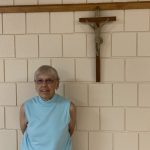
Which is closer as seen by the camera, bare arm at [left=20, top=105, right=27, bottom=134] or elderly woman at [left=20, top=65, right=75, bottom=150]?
elderly woman at [left=20, top=65, right=75, bottom=150]

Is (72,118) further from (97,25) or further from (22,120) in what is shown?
(97,25)

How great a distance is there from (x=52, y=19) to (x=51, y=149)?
759 millimetres

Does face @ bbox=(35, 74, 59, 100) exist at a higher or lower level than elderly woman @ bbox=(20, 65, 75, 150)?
higher

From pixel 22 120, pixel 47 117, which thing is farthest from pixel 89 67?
pixel 22 120

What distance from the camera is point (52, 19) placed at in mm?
1805

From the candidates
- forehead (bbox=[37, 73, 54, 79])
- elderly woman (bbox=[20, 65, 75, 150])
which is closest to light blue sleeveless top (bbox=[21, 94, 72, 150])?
elderly woman (bbox=[20, 65, 75, 150])

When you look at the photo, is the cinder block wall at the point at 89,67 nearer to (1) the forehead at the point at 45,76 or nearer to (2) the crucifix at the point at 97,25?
(2) the crucifix at the point at 97,25

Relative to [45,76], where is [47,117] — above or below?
below

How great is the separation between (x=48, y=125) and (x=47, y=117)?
0.14 feet

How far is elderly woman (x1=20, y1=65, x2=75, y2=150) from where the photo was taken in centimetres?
163

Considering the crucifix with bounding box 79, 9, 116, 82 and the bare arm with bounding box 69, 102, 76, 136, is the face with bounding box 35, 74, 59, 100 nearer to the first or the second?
the bare arm with bounding box 69, 102, 76, 136

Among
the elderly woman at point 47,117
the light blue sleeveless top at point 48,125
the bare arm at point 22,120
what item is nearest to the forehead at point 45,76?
the elderly woman at point 47,117

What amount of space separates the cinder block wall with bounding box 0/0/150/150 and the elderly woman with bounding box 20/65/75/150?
0.17 meters

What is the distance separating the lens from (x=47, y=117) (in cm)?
163
